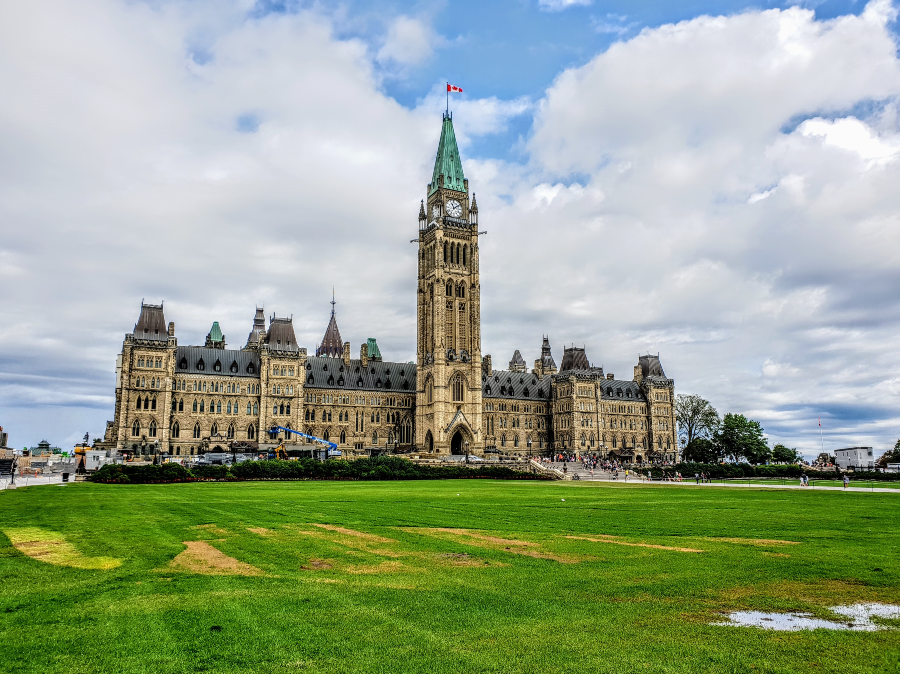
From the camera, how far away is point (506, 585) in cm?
1357

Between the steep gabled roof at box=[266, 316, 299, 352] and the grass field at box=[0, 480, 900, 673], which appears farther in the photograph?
the steep gabled roof at box=[266, 316, 299, 352]

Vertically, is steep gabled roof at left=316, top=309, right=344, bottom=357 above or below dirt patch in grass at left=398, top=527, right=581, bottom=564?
above

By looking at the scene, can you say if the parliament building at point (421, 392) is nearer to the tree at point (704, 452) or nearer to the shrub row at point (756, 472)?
the tree at point (704, 452)

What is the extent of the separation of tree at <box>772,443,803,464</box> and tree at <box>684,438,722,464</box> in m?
16.0

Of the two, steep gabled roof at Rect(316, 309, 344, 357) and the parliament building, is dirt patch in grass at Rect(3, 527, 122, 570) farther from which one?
steep gabled roof at Rect(316, 309, 344, 357)

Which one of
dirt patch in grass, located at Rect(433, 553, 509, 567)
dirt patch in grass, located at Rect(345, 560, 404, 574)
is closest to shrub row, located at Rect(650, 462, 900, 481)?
dirt patch in grass, located at Rect(433, 553, 509, 567)

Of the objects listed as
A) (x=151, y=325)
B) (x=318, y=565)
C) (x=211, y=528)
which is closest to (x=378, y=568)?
(x=318, y=565)

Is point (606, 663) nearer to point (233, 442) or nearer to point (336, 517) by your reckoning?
point (336, 517)

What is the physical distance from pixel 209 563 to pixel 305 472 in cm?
4805

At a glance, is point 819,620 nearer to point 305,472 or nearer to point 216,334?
point 305,472

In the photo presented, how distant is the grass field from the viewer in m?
9.40

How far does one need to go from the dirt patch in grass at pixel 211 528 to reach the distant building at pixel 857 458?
98743 mm

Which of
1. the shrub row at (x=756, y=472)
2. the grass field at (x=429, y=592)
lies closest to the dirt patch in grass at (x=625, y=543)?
the grass field at (x=429, y=592)

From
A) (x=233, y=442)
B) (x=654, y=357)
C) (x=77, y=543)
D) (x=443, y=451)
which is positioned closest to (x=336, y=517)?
(x=77, y=543)
